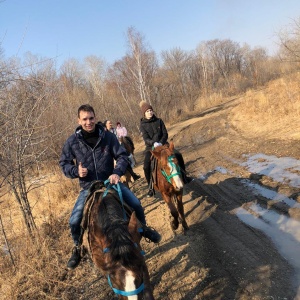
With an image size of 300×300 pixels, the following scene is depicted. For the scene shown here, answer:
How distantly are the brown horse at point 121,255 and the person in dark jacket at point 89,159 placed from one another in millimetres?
1000

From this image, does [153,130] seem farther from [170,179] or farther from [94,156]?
[94,156]

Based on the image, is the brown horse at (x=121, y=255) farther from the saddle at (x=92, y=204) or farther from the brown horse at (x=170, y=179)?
the brown horse at (x=170, y=179)

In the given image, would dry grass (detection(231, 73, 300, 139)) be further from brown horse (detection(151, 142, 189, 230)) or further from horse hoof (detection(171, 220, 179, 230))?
horse hoof (detection(171, 220, 179, 230))

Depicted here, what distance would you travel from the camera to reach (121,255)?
2535 millimetres

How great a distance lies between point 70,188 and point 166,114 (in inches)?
843

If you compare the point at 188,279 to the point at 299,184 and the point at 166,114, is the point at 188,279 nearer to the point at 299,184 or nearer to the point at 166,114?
the point at 299,184

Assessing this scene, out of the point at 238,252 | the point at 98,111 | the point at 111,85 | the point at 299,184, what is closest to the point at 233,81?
the point at 111,85

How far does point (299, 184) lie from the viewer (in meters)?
7.54

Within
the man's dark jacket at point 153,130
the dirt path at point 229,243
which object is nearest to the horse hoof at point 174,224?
the dirt path at point 229,243

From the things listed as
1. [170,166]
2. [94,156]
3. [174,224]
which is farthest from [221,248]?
[94,156]

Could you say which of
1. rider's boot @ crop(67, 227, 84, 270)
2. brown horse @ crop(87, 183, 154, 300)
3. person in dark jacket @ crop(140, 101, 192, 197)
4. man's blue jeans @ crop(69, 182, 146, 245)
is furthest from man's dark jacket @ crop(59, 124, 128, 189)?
person in dark jacket @ crop(140, 101, 192, 197)

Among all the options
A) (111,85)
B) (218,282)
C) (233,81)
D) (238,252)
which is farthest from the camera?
(233,81)

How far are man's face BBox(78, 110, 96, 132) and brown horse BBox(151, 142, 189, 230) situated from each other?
2.04 metres

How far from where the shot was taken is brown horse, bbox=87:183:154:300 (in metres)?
2.49
